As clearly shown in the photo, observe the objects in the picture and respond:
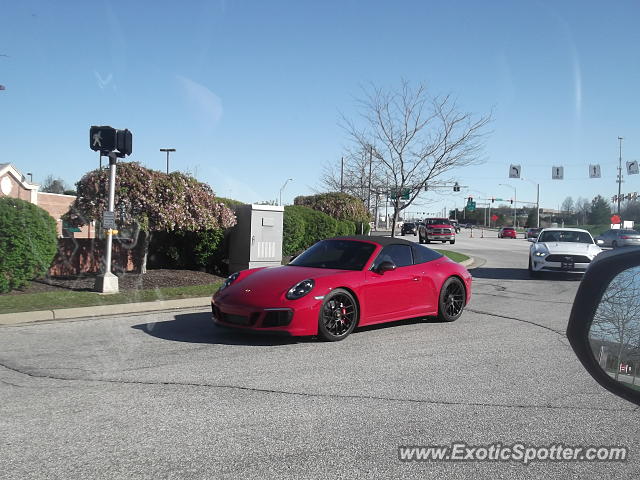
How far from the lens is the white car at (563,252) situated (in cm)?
1596

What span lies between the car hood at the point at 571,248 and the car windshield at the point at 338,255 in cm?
947

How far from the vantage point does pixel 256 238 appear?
47.9 feet

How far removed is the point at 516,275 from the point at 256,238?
26.3ft

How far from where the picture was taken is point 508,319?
9586 millimetres

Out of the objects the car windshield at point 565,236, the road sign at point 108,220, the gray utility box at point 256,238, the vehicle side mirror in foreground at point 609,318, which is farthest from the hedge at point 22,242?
the car windshield at point 565,236

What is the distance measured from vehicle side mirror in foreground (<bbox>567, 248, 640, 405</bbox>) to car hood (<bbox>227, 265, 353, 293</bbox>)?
5.40 m

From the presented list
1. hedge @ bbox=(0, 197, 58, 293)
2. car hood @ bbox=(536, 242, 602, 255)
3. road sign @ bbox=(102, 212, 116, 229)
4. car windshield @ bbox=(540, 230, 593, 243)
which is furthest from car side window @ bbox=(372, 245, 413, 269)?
car windshield @ bbox=(540, 230, 593, 243)

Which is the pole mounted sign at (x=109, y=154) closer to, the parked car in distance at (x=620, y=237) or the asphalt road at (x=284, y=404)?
the asphalt road at (x=284, y=404)

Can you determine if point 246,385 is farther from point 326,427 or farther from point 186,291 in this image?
point 186,291

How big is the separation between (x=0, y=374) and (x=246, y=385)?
93.7 inches

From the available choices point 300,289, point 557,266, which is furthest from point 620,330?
point 557,266

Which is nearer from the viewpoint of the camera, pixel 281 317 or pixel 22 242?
pixel 281 317

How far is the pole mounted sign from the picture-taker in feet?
36.1

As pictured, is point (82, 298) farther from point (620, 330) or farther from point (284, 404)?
point (620, 330)
